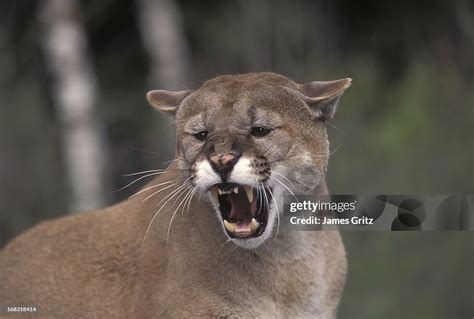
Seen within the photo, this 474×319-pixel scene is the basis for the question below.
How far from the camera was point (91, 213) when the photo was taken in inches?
282

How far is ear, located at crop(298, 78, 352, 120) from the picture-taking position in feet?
20.0

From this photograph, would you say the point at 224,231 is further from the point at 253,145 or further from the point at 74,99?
the point at 74,99

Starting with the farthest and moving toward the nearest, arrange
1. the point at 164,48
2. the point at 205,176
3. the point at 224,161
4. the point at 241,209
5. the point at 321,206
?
the point at 164,48, the point at 321,206, the point at 241,209, the point at 205,176, the point at 224,161

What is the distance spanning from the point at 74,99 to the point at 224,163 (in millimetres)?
7531

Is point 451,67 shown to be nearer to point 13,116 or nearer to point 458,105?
point 458,105

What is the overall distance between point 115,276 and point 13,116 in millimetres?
10538

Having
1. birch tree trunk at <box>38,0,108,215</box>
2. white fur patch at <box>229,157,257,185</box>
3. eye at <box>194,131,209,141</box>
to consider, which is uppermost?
Answer: birch tree trunk at <box>38,0,108,215</box>

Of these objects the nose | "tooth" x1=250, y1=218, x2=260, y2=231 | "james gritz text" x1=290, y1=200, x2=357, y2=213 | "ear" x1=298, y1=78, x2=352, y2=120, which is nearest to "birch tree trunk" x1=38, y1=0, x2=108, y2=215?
"james gritz text" x1=290, y1=200, x2=357, y2=213

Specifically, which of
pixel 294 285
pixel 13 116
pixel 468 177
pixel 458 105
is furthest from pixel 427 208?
pixel 13 116

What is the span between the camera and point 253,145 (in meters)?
5.79

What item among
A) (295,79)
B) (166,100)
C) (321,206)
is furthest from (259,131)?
(295,79)

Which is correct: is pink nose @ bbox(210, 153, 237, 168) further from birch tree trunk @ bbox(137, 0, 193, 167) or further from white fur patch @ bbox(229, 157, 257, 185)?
birch tree trunk @ bbox(137, 0, 193, 167)

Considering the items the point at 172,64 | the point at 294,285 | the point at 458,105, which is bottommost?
the point at 294,285

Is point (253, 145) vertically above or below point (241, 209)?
above
